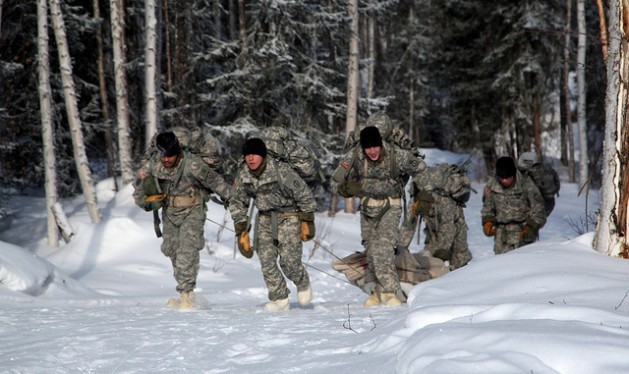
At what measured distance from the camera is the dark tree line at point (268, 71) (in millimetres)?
17766

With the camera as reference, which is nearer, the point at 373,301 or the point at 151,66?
the point at 373,301

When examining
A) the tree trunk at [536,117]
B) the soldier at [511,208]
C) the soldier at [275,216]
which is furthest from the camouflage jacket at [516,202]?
the tree trunk at [536,117]

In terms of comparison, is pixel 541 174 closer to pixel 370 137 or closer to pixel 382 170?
pixel 382 170

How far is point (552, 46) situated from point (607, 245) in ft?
70.7

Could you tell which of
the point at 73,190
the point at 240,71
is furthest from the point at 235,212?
the point at 73,190

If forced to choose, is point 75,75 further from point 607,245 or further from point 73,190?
point 607,245

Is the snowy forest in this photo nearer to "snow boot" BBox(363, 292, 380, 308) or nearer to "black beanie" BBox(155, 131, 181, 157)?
"black beanie" BBox(155, 131, 181, 157)

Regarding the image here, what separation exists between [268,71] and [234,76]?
1.05m

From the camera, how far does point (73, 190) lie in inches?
744

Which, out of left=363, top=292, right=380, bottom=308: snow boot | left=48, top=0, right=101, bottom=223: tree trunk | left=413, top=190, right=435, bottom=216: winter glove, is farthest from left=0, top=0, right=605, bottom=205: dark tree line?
left=363, top=292, right=380, bottom=308: snow boot

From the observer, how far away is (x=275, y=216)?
687 centimetres

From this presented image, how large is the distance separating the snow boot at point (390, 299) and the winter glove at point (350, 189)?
1.20 m

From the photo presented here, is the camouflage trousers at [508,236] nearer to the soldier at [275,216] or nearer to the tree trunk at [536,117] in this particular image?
the soldier at [275,216]

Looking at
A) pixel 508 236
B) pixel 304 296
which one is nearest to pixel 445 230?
pixel 508 236
